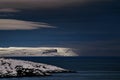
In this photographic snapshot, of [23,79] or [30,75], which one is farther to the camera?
[30,75]

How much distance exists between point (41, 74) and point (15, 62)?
38.6ft

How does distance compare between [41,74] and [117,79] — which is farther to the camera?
[41,74]

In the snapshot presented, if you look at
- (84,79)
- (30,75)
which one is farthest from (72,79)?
(30,75)

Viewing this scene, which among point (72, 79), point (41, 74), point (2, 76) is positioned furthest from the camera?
point (41, 74)

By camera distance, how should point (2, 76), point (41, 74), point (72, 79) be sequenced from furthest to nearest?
point (41, 74) < point (2, 76) < point (72, 79)

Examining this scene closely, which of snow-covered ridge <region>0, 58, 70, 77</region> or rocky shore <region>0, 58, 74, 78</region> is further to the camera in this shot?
snow-covered ridge <region>0, 58, 70, 77</region>

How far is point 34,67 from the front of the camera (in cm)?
19262

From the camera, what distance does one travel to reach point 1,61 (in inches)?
7569

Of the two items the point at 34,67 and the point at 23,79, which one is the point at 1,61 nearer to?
the point at 34,67

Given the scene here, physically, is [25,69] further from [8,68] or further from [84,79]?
[84,79]

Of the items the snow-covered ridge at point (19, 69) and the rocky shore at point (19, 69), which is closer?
the rocky shore at point (19, 69)

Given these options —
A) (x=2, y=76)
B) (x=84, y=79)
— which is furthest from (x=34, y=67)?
(x=84, y=79)

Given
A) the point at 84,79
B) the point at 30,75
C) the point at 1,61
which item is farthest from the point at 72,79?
the point at 1,61

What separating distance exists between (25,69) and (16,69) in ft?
12.0
